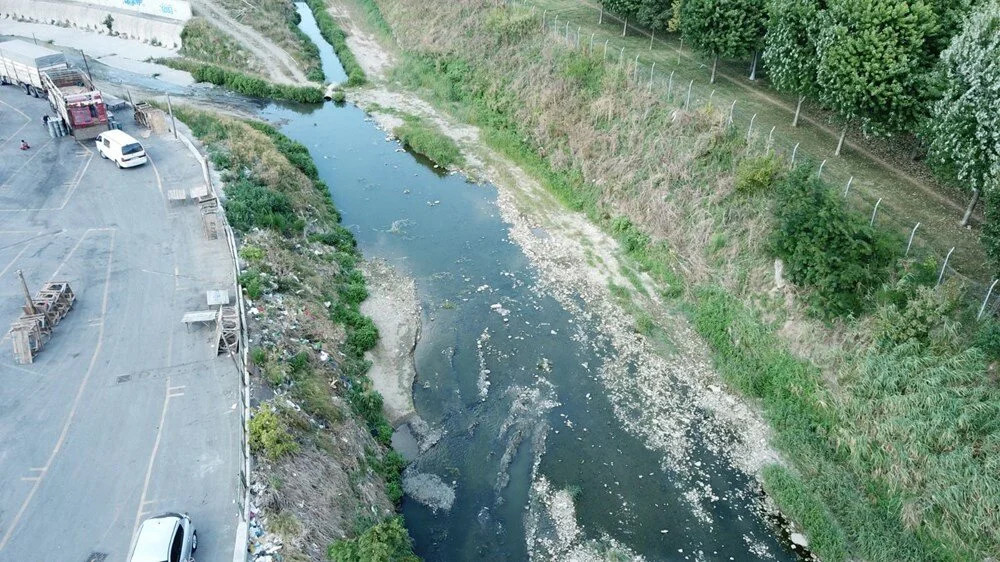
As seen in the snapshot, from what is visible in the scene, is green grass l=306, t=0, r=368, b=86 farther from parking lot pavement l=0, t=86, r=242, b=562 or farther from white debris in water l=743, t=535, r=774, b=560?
white debris in water l=743, t=535, r=774, b=560

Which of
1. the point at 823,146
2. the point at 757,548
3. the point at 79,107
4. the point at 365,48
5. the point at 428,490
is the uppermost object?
the point at 823,146

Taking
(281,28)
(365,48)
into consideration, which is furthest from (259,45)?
(365,48)

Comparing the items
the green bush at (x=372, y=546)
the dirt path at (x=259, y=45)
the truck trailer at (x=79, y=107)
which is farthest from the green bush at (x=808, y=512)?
the dirt path at (x=259, y=45)

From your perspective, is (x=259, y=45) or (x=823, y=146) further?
(x=259, y=45)

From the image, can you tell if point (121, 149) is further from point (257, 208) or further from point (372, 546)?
point (372, 546)

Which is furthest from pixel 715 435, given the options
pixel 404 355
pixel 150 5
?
pixel 150 5

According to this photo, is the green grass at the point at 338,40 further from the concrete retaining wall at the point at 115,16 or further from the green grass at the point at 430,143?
the concrete retaining wall at the point at 115,16

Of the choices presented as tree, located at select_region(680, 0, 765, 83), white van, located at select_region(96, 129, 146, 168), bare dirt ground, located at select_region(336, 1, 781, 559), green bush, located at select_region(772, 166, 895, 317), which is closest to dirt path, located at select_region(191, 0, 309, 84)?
white van, located at select_region(96, 129, 146, 168)
